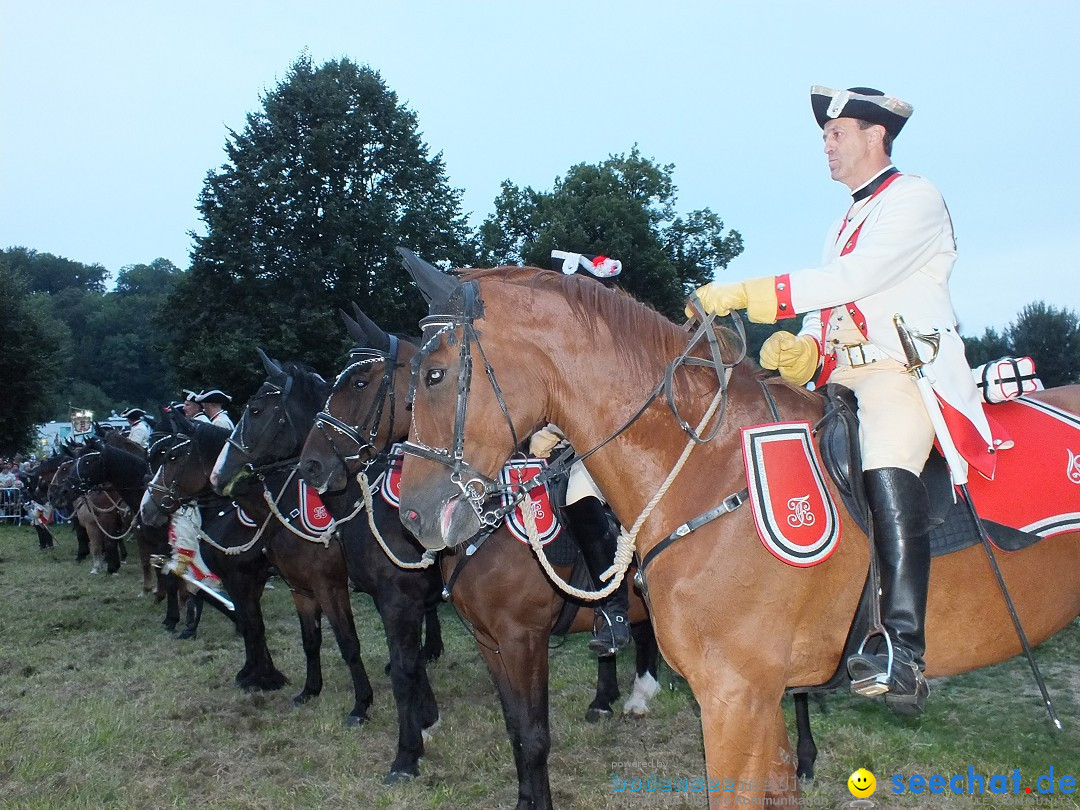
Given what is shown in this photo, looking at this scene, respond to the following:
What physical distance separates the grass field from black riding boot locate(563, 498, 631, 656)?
1.22 m

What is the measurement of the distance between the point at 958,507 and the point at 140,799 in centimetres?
557

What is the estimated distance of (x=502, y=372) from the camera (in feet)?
9.08

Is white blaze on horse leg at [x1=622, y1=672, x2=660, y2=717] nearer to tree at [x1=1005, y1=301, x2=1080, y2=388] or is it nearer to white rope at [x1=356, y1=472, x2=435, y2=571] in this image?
white rope at [x1=356, y1=472, x2=435, y2=571]

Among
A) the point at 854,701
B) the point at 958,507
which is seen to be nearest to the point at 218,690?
the point at 854,701

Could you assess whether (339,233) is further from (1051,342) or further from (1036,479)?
(1051,342)

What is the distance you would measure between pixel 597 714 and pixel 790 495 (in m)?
4.86

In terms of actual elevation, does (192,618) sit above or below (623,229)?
below

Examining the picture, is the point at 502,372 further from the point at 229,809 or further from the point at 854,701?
the point at 854,701

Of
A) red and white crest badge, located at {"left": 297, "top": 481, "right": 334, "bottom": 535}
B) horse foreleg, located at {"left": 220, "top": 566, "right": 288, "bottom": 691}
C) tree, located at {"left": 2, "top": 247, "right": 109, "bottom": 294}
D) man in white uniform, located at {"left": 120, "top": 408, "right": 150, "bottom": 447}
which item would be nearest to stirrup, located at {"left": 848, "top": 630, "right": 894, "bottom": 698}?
red and white crest badge, located at {"left": 297, "top": 481, "right": 334, "bottom": 535}

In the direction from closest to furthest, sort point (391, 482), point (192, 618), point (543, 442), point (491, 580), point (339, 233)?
point (543, 442) → point (491, 580) → point (391, 482) → point (192, 618) → point (339, 233)

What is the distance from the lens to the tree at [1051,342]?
30.2m

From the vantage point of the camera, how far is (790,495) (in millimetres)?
2660

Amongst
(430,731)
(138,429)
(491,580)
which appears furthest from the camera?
(138,429)

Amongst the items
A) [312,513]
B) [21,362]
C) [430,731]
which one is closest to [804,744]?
[430,731]
